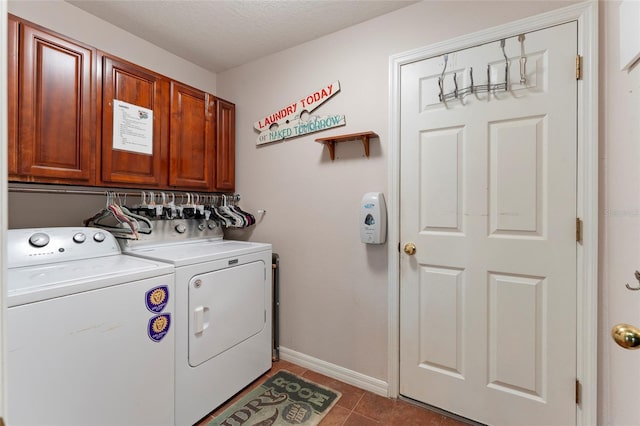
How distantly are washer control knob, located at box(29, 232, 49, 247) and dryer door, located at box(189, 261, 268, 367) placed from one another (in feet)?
2.48

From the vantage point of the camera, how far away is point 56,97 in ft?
5.04

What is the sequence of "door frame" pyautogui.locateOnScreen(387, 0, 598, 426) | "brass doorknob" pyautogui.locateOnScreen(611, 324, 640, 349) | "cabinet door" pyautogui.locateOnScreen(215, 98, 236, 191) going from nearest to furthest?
"brass doorknob" pyautogui.locateOnScreen(611, 324, 640, 349)
"door frame" pyautogui.locateOnScreen(387, 0, 598, 426)
"cabinet door" pyautogui.locateOnScreen(215, 98, 236, 191)

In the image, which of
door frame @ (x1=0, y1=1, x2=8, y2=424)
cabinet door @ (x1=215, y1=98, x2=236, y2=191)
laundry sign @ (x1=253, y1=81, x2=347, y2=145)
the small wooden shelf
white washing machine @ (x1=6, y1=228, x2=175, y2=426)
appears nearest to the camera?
door frame @ (x1=0, y1=1, x2=8, y2=424)

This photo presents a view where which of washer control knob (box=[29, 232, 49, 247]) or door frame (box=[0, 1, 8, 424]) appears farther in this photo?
washer control knob (box=[29, 232, 49, 247])

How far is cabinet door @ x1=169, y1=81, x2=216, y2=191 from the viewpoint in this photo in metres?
2.09

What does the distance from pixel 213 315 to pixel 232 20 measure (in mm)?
1922

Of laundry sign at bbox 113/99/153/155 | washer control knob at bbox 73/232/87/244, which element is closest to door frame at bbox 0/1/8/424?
washer control knob at bbox 73/232/87/244

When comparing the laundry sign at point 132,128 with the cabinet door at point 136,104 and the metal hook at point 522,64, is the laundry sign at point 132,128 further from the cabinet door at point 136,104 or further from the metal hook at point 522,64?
the metal hook at point 522,64

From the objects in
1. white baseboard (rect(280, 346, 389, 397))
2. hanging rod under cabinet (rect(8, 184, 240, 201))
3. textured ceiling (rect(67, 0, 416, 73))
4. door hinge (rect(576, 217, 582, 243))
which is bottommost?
white baseboard (rect(280, 346, 389, 397))

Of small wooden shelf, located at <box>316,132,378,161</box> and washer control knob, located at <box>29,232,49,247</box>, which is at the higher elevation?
small wooden shelf, located at <box>316,132,378,161</box>

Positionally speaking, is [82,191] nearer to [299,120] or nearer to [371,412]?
[299,120]

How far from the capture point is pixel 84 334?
3.94ft

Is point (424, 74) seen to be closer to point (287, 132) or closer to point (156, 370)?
point (287, 132)

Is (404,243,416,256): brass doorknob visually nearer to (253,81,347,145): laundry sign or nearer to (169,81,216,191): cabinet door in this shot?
(253,81,347,145): laundry sign
